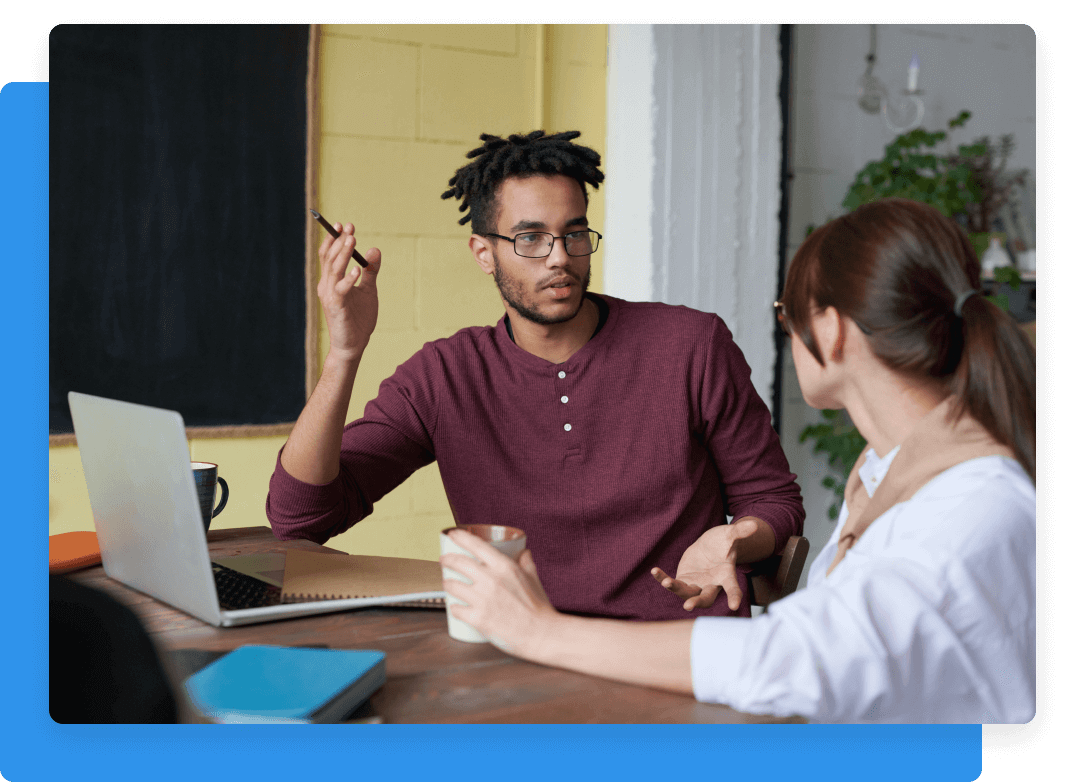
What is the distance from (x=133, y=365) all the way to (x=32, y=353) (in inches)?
8.5

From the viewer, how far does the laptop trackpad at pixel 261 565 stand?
43.0 inches

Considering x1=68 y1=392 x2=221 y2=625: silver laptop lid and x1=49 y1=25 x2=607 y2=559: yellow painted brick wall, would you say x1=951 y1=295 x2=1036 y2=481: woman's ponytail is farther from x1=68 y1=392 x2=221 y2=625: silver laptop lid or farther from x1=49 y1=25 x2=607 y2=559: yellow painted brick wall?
x1=49 y1=25 x2=607 y2=559: yellow painted brick wall

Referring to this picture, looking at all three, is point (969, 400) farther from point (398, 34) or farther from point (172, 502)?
point (398, 34)

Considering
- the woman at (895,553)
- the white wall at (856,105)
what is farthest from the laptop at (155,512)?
the white wall at (856,105)

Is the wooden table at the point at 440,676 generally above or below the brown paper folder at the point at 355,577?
below

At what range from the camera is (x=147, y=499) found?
954mm

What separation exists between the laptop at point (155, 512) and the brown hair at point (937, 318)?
56 centimetres

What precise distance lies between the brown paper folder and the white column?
2.18ft

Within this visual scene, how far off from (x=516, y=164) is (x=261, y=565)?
77 cm

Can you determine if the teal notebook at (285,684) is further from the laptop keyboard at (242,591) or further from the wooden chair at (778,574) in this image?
the wooden chair at (778,574)

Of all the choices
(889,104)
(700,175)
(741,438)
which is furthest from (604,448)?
(889,104)
